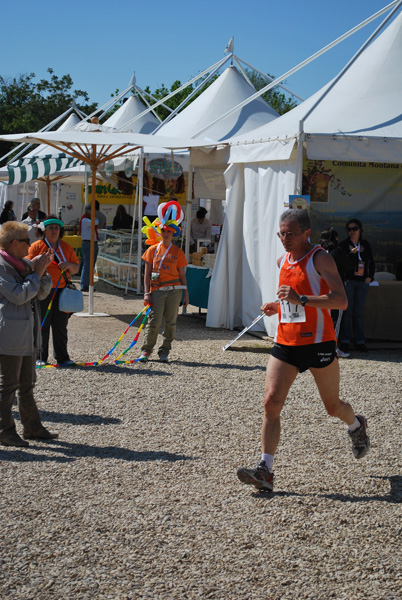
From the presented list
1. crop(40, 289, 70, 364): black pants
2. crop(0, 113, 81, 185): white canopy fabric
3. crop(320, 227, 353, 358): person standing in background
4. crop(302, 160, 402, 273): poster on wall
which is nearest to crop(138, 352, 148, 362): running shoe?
crop(40, 289, 70, 364): black pants

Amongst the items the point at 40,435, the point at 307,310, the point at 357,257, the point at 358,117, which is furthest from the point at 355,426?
the point at 358,117

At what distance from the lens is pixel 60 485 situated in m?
4.76

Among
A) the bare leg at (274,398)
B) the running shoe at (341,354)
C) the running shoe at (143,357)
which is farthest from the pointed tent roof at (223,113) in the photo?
the bare leg at (274,398)

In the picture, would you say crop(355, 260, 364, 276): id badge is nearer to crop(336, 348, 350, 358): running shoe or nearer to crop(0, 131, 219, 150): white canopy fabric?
crop(336, 348, 350, 358): running shoe

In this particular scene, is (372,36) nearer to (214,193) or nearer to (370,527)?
(214,193)

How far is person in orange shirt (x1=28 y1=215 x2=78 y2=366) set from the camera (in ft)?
27.0

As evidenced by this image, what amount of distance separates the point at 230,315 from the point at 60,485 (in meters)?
7.19

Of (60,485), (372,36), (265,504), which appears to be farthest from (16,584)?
(372,36)

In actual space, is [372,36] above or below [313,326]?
above

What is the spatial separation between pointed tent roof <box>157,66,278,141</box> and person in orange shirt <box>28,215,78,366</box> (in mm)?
6878

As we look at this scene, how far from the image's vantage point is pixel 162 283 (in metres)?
8.86

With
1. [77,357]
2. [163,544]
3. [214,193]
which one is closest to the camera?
[163,544]

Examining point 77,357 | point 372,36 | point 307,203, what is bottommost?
point 77,357

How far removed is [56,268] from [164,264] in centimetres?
128
